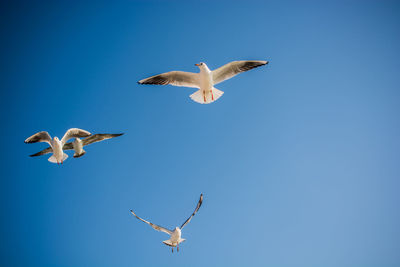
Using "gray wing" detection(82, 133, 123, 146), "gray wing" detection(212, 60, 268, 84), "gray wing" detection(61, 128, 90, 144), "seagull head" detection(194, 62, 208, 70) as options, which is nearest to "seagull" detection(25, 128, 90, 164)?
"gray wing" detection(61, 128, 90, 144)

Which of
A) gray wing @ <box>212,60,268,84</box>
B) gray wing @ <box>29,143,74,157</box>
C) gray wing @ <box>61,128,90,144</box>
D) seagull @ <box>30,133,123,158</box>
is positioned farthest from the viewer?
gray wing @ <box>29,143,74,157</box>

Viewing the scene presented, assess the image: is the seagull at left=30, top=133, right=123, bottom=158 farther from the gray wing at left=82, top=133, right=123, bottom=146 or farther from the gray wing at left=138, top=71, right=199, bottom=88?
the gray wing at left=138, top=71, right=199, bottom=88

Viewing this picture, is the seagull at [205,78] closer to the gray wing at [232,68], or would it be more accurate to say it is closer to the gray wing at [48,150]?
the gray wing at [232,68]

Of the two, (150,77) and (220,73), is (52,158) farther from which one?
(220,73)

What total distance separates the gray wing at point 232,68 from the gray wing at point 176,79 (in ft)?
1.94

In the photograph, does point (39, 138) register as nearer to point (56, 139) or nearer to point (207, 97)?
point (56, 139)

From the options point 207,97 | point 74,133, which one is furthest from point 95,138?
point 207,97

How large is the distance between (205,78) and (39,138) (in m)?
5.68

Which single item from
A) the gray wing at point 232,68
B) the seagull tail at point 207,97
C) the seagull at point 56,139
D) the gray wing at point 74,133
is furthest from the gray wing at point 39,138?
the gray wing at point 232,68

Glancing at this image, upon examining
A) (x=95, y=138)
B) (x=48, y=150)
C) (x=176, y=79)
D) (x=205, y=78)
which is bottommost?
(x=48, y=150)

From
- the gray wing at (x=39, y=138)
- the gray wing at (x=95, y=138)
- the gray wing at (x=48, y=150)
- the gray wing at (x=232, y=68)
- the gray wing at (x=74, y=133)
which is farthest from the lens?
the gray wing at (x=95, y=138)

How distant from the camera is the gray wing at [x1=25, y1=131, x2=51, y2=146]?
34.7 ft

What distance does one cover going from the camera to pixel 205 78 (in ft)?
30.5

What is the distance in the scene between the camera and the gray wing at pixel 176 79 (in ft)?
30.9
